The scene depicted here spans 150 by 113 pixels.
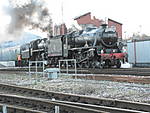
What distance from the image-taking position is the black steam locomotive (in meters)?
21.5

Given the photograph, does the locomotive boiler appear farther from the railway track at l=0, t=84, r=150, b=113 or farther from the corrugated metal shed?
the railway track at l=0, t=84, r=150, b=113

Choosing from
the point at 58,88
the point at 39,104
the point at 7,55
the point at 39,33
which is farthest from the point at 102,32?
the point at 39,33

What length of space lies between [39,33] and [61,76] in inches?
1138

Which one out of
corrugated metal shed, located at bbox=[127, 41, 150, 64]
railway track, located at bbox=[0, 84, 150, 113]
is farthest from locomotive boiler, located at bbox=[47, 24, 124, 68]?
railway track, located at bbox=[0, 84, 150, 113]

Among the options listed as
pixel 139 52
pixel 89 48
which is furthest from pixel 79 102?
pixel 139 52

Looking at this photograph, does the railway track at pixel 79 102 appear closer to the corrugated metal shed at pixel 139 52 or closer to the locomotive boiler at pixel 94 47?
the locomotive boiler at pixel 94 47

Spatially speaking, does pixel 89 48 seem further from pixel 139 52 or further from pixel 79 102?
pixel 79 102

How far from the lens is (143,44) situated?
2948 centimetres

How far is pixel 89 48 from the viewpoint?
2247 centimetres

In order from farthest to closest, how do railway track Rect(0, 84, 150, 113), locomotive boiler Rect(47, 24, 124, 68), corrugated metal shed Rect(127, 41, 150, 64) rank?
corrugated metal shed Rect(127, 41, 150, 64)
locomotive boiler Rect(47, 24, 124, 68)
railway track Rect(0, 84, 150, 113)

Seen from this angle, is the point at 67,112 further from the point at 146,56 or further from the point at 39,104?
the point at 146,56

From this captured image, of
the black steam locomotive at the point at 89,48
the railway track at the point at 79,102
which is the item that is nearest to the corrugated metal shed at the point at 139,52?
the black steam locomotive at the point at 89,48

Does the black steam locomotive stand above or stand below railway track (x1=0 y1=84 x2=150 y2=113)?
above

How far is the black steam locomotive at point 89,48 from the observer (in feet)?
70.6
